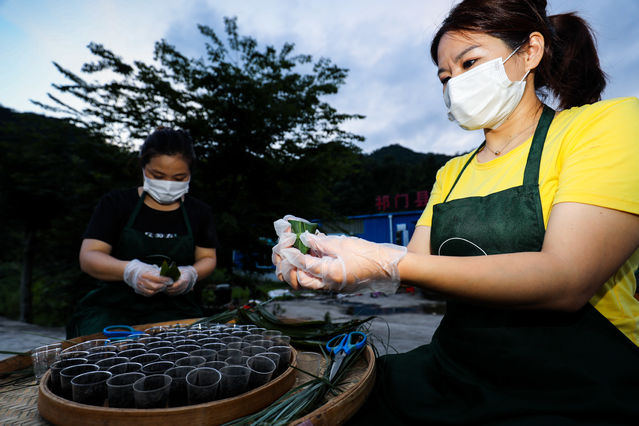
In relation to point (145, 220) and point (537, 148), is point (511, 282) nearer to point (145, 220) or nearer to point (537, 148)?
point (537, 148)

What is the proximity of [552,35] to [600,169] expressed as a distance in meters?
0.78

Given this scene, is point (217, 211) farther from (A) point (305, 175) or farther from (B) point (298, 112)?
(B) point (298, 112)

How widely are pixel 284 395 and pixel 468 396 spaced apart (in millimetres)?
569

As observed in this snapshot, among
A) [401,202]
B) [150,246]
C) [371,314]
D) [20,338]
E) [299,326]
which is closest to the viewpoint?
[299,326]

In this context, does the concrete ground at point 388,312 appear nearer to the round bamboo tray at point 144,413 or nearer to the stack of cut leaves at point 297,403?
the stack of cut leaves at point 297,403

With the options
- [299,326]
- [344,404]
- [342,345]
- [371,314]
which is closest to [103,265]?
[299,326]

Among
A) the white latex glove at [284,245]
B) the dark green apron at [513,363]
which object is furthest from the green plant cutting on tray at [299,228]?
the dark green apron at [513,363]

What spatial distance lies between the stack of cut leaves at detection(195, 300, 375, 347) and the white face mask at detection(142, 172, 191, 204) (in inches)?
50.3

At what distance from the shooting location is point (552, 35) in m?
1.38

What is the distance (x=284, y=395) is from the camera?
1.01 metres

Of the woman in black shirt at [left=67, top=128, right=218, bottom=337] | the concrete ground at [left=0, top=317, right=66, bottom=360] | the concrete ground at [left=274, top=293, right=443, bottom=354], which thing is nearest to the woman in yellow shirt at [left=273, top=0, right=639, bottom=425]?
the woman in black shirt at [left=67, top=128, right=218, bottom=337]

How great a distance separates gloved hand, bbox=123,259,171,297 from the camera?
218 centimetres

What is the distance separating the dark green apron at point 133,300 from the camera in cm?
231

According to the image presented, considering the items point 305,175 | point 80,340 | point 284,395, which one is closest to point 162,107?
point 305,175
